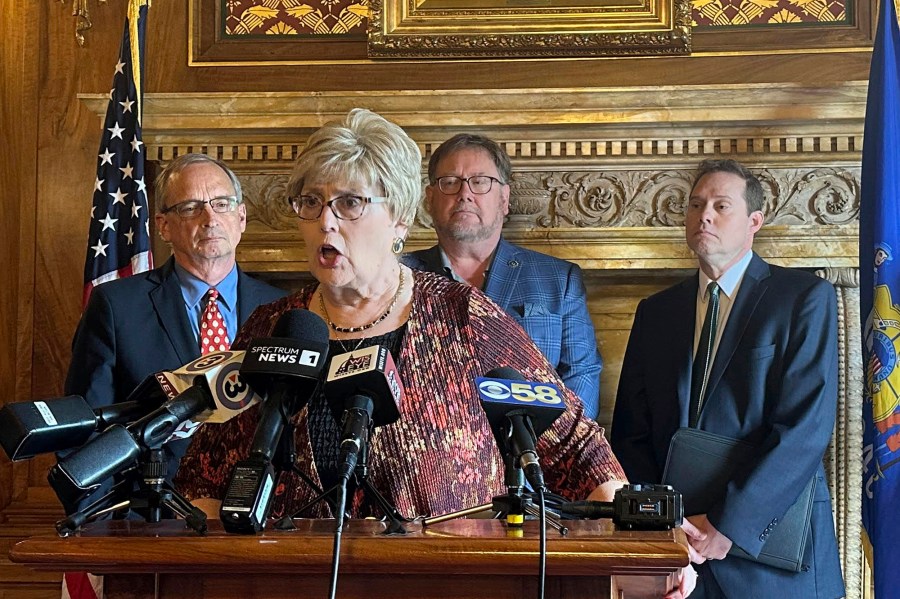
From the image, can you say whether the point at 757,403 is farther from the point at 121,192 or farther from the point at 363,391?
the point at 121,192

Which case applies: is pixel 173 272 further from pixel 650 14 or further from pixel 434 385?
pixel 650 14

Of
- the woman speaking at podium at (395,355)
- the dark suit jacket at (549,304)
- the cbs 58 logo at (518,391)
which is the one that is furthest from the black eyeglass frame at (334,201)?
the dark suit jacket at (549,304)

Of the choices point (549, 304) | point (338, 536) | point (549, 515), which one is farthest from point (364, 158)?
point (549, 304)

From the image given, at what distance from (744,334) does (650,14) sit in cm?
143

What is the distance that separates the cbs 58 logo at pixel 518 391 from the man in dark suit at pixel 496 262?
2171mm

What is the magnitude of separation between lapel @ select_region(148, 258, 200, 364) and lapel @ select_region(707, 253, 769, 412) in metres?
1.64

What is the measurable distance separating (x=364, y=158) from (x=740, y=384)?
1743 mm

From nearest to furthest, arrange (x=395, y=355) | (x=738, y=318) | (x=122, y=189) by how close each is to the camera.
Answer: (x=395, y=355)
(x=738, y=318)
(x=122, y=189)

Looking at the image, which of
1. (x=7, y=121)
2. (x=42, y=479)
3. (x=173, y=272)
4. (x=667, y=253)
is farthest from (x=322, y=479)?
(x=7, y=121)

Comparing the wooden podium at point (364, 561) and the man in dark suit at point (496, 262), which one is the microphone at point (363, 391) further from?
the man in dark suit at point (496, 262)

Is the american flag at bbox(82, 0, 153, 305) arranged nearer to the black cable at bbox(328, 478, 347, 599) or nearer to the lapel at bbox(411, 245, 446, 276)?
the lapel at bbox(411, 245, 446, 276)

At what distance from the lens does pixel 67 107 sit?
4.70 metres

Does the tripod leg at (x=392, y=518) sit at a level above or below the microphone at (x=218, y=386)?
below

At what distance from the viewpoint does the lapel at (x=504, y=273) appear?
12.9 ft
